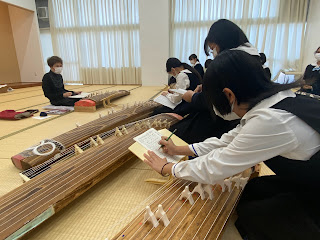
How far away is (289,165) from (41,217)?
107 cm

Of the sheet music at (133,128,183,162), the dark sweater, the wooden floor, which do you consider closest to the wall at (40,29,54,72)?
the dark sweater

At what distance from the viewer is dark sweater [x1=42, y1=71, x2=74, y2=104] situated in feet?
11.8

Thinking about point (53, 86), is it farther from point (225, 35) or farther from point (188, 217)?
point (188, 217)

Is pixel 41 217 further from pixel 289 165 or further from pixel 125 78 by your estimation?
pixel 125 78

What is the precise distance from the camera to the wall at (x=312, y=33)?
5.86 m

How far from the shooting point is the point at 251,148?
2.75ft

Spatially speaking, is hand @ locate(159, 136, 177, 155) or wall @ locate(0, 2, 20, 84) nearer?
hand @ locate(159, 136, 177, 155)

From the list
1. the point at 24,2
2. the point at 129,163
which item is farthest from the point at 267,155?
the point at 24,2

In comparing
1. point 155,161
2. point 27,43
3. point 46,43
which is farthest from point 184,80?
point 27,43

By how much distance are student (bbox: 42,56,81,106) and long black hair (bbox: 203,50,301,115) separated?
3.32m

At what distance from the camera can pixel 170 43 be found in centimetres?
751

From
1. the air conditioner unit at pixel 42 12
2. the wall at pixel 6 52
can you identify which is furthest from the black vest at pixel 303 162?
the wall at pixel 6 52

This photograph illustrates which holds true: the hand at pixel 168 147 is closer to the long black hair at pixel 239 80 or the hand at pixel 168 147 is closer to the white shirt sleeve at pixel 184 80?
the long black hair at pixel 239 80

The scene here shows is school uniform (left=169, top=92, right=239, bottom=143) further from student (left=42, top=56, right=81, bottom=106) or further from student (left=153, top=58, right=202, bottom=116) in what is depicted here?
student (left=42, top=56, right=81, bottom=106)
